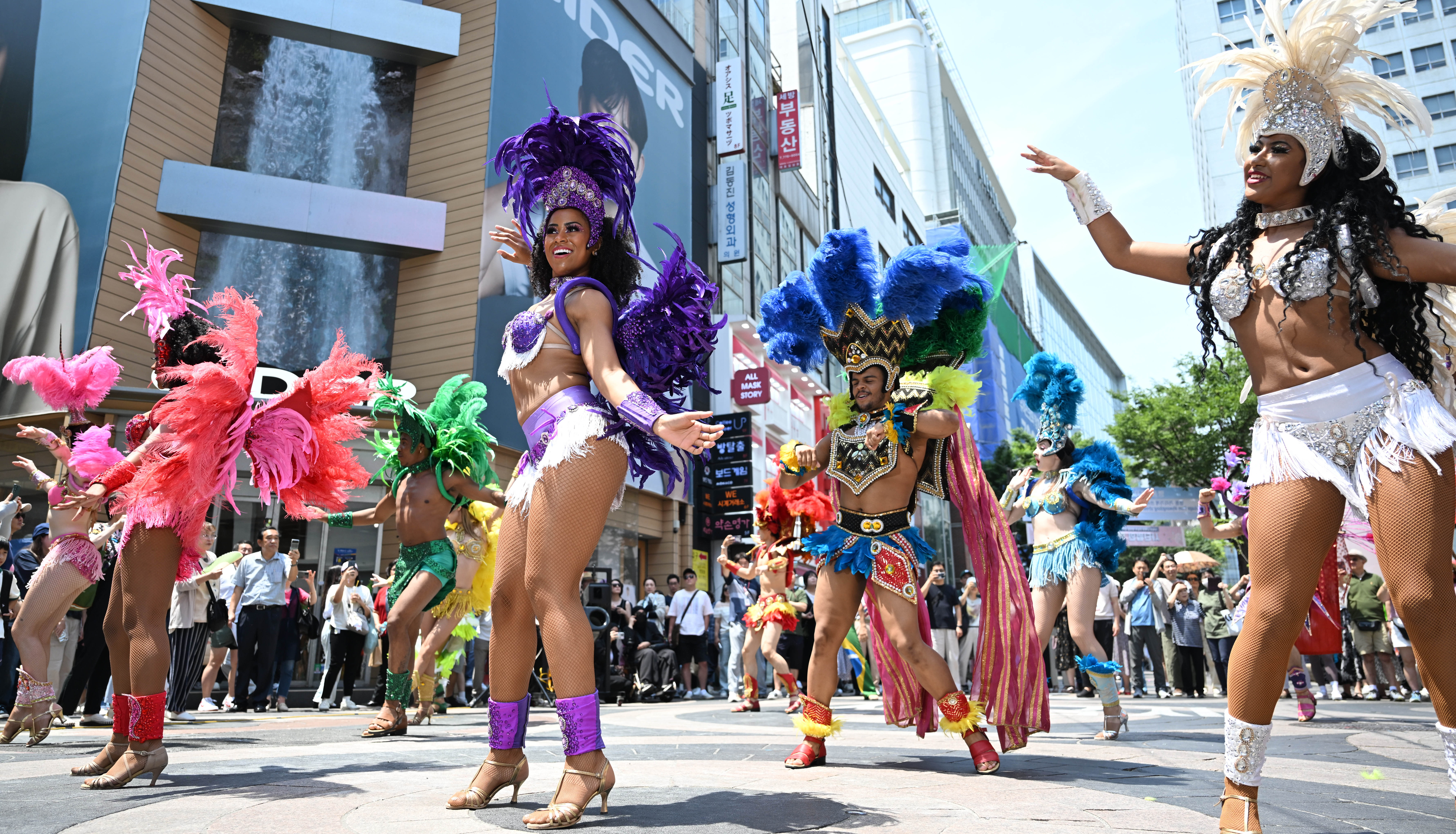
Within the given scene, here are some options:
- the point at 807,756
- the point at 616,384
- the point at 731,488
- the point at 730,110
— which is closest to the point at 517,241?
the point at 616,384

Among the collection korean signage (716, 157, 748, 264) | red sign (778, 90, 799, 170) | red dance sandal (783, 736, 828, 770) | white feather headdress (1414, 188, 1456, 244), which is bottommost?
red dance sandal (783, 736, 828, 770)

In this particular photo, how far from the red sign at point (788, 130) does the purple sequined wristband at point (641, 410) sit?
1078 inches

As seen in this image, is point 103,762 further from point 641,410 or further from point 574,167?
point 574,167

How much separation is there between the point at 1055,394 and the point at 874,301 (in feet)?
7.20

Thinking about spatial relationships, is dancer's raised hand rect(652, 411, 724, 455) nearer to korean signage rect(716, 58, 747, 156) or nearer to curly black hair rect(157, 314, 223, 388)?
curly black hair rect(157, 314, 223, 388)

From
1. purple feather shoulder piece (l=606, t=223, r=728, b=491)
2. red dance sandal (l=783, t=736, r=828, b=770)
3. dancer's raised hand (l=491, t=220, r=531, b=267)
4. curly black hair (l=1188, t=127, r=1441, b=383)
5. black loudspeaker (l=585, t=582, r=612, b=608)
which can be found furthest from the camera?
black loudspeaker (l=585, t=582, r=612, b=608)

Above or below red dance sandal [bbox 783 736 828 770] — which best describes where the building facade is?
above

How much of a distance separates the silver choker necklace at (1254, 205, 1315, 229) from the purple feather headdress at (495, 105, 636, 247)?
208 centimetres

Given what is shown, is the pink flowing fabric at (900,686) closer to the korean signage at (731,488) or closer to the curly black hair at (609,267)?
the curly black hair at (609,267)

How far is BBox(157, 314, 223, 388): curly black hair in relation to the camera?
390 cm

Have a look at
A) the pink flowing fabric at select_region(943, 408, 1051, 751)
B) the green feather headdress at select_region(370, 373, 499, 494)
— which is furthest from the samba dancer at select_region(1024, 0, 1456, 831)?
the green feather headdress at select_region(370, 373, 499, 494)

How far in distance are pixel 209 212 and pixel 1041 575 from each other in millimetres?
14909

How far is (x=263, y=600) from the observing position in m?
9.09

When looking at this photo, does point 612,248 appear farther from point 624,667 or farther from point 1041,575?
point 624,667
